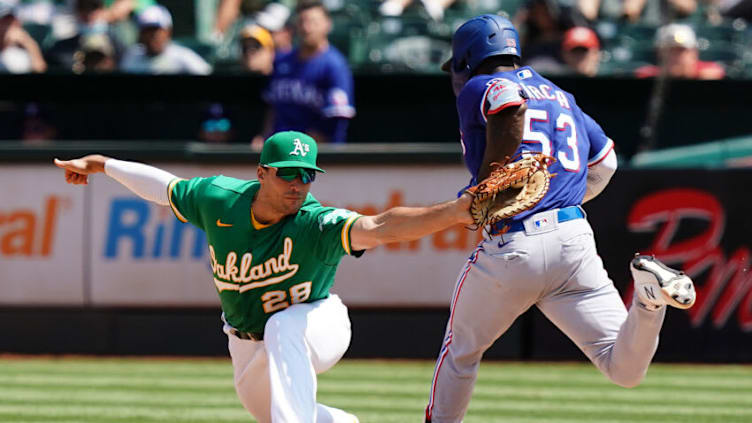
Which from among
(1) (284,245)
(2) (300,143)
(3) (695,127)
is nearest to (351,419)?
(1) (284,245)

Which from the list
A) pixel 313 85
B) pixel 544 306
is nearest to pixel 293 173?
pixel 544 306

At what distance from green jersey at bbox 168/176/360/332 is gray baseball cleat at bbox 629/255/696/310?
46.5 inches

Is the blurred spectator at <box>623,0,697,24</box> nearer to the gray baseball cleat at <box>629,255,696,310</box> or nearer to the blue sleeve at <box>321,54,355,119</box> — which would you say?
the blue sleeve at <box>321,54,355,119</box>

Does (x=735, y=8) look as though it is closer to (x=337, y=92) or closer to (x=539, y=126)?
(x=337, y=92)

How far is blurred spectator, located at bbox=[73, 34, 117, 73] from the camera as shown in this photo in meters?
10.6

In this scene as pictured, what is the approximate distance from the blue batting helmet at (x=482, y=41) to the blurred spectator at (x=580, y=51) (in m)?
5.22

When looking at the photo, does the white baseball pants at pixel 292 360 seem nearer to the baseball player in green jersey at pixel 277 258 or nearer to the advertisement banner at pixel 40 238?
the baseball player in green jersey at pixel 277 258

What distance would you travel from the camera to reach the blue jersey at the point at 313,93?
9.24 meters

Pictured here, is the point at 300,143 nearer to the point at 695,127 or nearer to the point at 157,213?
the point at 157,213

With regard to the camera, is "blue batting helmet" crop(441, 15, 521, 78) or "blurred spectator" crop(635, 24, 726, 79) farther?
"blurred spectator" crop(635, 24, 726, 79)

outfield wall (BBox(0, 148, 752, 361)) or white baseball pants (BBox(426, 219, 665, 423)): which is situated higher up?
white baseball pants (BBox(426, 219, 665, 423))

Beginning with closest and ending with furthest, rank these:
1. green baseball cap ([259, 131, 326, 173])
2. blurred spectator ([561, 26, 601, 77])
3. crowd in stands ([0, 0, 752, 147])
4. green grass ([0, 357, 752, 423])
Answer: green baseball cap ([259, 131, 326, 173])
green grass ([0, 357, 752, 423])
crowd in stands ([0, 0, 752, 147])
blurred spectator ([561, 26, 601, 77])

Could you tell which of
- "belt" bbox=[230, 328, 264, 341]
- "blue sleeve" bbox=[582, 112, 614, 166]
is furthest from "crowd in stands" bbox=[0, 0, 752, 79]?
"belt" bbox=[230, 328, 264, 341]

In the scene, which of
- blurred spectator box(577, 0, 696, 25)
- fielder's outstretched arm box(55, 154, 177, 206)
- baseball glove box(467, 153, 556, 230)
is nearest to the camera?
baseball glove box(467, 153, 556, 230)
